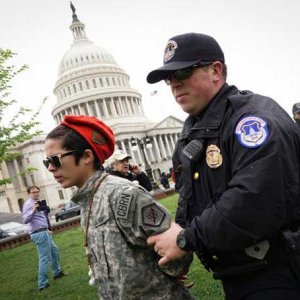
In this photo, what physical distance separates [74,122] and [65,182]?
1.39 ft

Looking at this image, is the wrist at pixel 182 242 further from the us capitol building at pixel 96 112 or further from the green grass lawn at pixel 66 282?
the us capitol building at pixel 96 112

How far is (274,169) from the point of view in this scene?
1.76 m

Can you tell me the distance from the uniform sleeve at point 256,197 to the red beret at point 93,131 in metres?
1.05

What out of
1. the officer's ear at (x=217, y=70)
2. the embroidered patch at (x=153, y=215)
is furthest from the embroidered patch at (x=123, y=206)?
the officer's ear at (x=217, y=70)

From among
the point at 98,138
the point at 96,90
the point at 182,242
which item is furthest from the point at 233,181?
the point at 96,90

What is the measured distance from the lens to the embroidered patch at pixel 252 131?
181cm

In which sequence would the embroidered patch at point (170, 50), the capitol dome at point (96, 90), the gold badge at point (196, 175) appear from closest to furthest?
the gold badge at point (196, 175) < the embroidered patch at point (170, 50) < the capitol dome at point (96, 90)

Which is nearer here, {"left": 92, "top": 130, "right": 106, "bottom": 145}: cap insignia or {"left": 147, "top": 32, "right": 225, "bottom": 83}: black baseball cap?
{"left": 147, "top": 32, "right": 225, "bottom": 83}: black baseball cap

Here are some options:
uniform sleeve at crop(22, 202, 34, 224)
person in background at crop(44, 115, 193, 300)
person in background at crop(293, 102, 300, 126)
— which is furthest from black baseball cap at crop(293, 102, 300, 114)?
uniform sleeve at crop(22, 202, 34, 224)

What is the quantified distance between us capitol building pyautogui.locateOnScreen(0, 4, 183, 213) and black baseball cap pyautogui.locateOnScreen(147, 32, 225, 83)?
71.9 metres

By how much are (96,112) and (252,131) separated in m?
83.9

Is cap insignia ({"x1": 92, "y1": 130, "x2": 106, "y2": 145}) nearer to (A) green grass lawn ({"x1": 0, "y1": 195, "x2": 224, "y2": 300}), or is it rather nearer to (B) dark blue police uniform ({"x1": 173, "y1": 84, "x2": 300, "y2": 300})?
(B) dark blue police uniform ({"x1": 173, "y1": 84, "x2": 300, "y2": 300})

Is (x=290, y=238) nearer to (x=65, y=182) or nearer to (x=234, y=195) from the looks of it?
(x=234, y=195)

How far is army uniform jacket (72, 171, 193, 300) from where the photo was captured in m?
2.27
